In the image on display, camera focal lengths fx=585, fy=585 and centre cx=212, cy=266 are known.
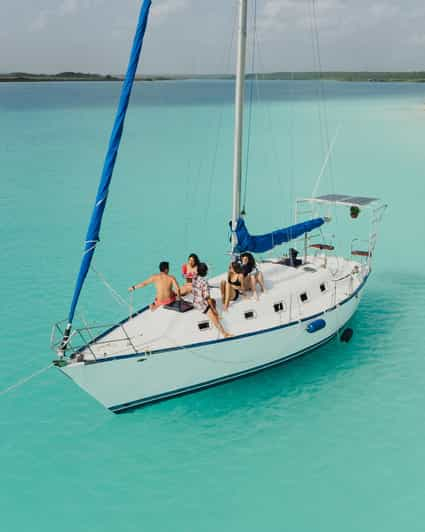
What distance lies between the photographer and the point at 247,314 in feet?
43.5

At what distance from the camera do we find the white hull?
11484 mm

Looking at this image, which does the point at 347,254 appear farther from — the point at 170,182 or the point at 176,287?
the point at 170,182

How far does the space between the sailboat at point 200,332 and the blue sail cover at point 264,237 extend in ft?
0.08

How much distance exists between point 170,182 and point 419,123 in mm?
39239

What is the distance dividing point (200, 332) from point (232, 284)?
1554 mm

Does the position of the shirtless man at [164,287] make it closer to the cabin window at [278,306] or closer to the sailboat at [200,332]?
the sailboat at [200,332]

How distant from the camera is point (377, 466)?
11086 mm

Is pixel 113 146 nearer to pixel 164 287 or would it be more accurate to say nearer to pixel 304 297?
pixel 164 287

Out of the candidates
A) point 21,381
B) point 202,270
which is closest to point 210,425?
point 202,270


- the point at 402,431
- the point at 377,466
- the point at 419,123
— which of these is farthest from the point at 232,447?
the point at 419,123

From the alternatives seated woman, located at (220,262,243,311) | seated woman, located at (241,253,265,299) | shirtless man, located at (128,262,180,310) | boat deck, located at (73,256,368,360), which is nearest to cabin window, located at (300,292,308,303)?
boat deck, located at (73,256,368,360)

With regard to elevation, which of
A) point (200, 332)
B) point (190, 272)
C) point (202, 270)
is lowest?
point (200, 332)

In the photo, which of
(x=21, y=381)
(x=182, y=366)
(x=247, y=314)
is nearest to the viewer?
(x=182, y=366)

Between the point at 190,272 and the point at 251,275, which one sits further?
the point at 251,275
